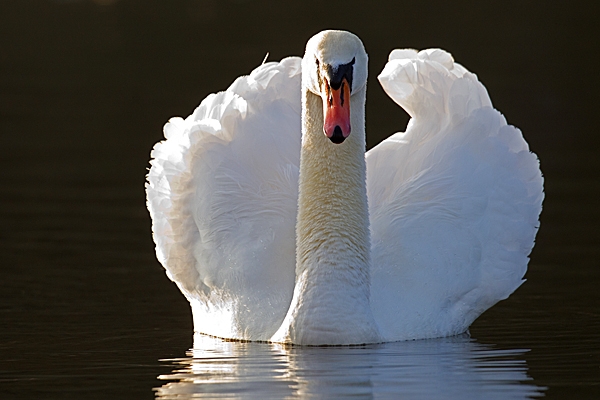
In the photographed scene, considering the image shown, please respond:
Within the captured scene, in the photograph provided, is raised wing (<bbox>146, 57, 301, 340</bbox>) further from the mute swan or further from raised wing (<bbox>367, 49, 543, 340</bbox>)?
raised wing (<bbox>367, 49, 543, 340</bbox>)

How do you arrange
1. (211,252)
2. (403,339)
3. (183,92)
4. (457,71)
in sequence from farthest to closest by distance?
(183,92), (457,71), (211,252), (403,339)

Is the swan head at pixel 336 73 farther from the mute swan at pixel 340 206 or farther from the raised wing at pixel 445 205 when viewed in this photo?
the raised wing at pixel 445 205

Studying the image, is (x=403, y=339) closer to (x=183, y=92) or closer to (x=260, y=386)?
(x=260, y=386)

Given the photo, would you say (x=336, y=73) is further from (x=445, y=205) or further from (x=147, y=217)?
Result: (x=147, y=217)

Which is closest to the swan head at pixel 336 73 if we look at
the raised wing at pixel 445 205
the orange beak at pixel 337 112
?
the orange beak at pixel 337 112

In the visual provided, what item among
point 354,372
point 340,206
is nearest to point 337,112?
Result: point 340,206

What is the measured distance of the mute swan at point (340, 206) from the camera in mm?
9773

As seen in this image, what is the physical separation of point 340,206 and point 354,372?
4.82ft

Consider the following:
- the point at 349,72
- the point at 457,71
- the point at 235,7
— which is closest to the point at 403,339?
the point at 349,72

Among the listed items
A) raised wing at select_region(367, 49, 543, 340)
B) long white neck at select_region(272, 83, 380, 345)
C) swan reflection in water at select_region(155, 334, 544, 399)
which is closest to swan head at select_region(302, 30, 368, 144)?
long white neck at select_region(272, 83, 380, 345)

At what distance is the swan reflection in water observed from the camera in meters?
8.42

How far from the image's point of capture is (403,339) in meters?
10.1

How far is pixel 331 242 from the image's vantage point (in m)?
9.90

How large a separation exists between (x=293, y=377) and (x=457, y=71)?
13.4ft
